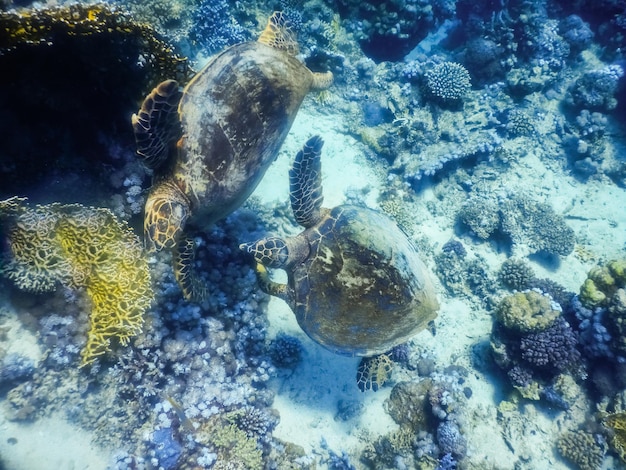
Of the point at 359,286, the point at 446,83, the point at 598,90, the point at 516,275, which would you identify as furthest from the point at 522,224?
the point at 359,286

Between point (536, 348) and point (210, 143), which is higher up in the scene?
point (210, 143)

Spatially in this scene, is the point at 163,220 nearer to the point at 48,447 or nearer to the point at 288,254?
the point at 288,254

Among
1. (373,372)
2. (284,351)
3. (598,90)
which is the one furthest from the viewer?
(598,90)

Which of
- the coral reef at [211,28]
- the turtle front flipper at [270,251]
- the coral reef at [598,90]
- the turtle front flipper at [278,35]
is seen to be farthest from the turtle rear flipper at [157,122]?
the coral reef at [598,90]

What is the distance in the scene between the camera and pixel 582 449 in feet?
16.4

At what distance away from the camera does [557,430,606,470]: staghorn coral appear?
494cm

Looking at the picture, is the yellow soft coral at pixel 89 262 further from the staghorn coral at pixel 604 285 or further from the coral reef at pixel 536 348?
the staghorn coral at pixel 604 285

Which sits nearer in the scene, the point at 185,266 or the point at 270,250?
the point at 185,266

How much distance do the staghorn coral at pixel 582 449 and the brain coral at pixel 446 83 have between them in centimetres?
629

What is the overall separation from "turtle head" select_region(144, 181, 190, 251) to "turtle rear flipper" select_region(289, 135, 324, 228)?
4.33 feet

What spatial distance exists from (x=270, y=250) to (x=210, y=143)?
1.31 meters

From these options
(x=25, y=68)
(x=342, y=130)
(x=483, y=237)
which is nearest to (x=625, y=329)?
(x=483, y=237)

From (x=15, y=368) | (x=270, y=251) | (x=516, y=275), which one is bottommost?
(x=516, y=275)

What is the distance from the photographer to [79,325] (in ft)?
13.0
